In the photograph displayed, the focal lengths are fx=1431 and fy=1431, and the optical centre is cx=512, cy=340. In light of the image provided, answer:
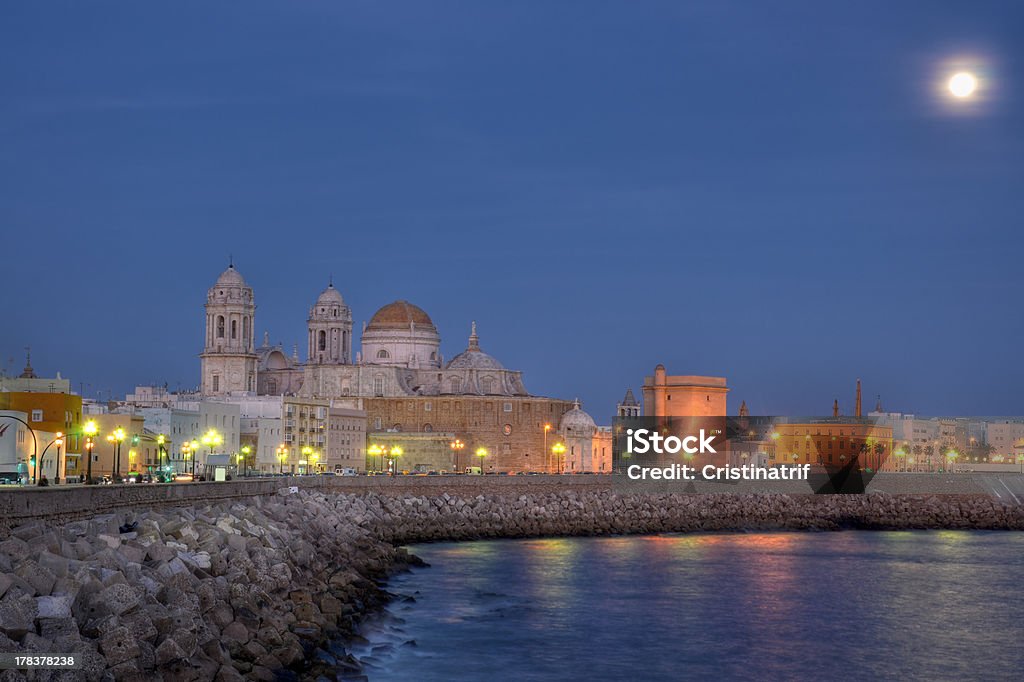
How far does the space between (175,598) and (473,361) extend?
98.7 metres

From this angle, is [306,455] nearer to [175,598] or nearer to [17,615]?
[175,598]

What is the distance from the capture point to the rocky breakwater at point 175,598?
843 inches

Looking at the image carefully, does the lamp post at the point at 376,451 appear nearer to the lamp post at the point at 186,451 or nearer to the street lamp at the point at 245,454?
the street lamp at the point at 245,454

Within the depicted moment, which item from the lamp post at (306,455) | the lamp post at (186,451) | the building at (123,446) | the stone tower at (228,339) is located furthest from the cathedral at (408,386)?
the building at (123,446)

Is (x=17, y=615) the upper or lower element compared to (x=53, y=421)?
lower

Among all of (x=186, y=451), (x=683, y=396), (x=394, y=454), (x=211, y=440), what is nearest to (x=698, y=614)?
(x=211, y=440)

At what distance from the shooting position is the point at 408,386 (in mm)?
121500

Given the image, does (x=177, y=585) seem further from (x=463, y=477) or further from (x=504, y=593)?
(x=463, y=477)

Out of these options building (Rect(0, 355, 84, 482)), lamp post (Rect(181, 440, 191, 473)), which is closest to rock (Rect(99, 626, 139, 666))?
building (Rect(0, 355, 84, 482))

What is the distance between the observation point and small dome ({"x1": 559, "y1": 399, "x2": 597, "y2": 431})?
398ft

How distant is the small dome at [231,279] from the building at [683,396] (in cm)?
4173

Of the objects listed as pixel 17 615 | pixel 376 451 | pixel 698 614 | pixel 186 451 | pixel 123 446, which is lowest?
pixel 698 614

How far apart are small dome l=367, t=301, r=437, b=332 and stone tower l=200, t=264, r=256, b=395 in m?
16.3

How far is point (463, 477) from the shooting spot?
80438 mm
